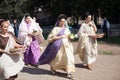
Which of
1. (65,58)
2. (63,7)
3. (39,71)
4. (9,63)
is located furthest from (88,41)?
(63,7)

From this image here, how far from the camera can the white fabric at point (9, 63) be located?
730 centimetres

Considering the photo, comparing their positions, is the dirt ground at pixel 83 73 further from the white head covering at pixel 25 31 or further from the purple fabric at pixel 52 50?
the white head covering at pixel 25 31

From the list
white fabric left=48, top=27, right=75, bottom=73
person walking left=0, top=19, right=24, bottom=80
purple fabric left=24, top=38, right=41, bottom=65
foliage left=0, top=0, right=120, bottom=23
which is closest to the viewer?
person walking left=0, top=19, right=24, bottom=80

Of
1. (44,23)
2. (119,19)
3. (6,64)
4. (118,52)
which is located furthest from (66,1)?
(6,64)

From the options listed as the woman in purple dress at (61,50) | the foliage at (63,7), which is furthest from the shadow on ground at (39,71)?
the foliage at (63,7)

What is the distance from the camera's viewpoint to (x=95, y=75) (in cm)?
1117

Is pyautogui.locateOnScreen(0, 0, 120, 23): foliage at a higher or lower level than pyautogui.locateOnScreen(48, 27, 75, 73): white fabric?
higher

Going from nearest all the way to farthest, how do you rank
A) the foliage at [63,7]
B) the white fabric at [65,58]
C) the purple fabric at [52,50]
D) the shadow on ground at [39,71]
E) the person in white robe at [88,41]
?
the white fabric at [65,58]
the purple fabric at [52,50]
the shadow on ground at [39,71]
the person in white robe at [88,41]
the foliage at [63,7]

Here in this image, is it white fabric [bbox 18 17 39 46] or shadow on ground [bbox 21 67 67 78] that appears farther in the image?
white fabric [bbox 18 17 39 46]

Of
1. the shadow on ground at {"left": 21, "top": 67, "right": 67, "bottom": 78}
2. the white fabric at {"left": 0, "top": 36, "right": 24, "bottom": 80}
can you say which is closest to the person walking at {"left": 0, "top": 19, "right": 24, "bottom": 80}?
the white fabric at {"left": 0, "top": 36, "right": 24, "bottom": 80}

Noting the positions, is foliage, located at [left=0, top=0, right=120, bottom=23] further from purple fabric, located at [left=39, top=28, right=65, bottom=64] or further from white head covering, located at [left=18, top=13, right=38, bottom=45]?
purple fabric, located at [left=39, top=28, right=65, bottom=64]

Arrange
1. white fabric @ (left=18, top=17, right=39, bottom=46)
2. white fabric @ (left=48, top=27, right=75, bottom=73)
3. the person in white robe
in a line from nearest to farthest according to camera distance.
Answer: white fabric @ (left=48, top=27, right=75, bottom=73)
the person in white robe
white fabric @ (left=18, top=17, right=39, bottom=46)

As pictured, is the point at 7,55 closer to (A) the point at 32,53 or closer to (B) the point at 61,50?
(B) the point at 61,50

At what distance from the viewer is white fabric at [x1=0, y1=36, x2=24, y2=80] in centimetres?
730
